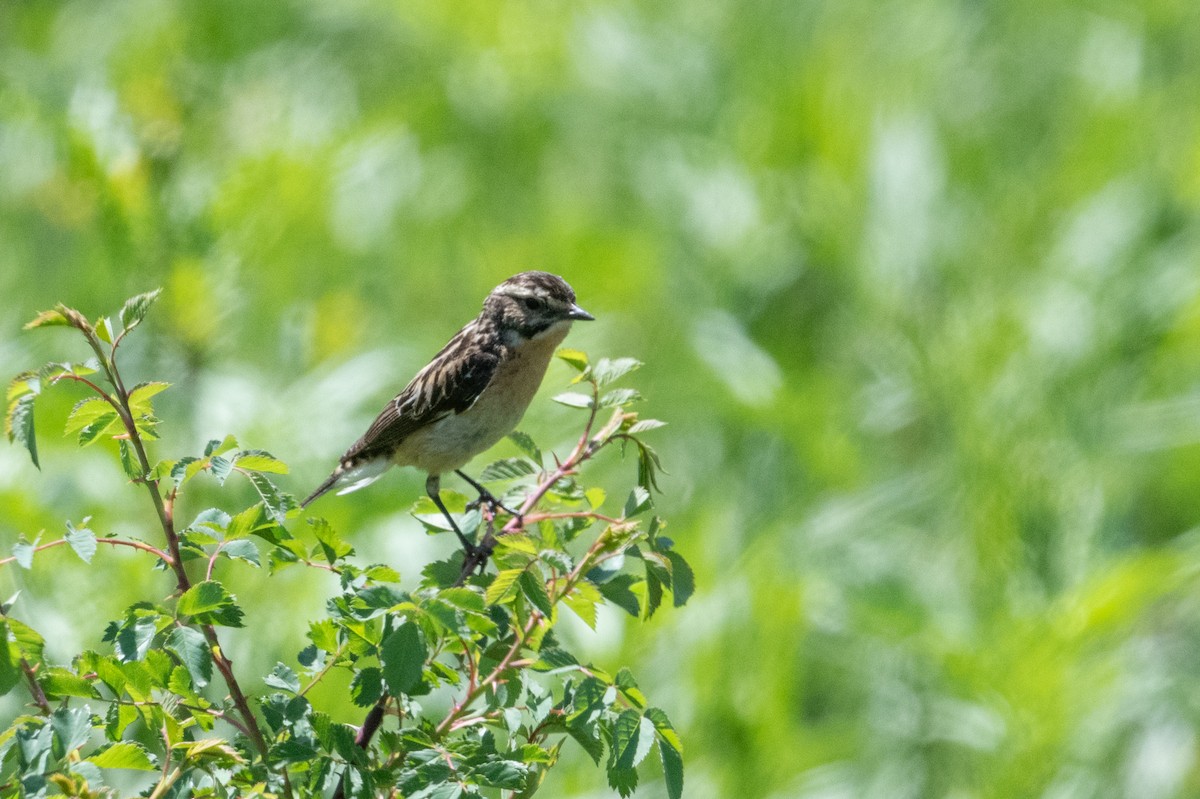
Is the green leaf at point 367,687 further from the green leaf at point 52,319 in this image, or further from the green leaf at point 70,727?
the green leaf at point 52,319

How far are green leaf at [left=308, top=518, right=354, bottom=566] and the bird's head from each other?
1.33m

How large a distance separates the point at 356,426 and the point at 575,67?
3.33m

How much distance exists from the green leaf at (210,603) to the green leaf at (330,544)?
0.44 ft

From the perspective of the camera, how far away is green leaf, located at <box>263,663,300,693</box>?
159 centimetres

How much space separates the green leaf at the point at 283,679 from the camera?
62.6 inches

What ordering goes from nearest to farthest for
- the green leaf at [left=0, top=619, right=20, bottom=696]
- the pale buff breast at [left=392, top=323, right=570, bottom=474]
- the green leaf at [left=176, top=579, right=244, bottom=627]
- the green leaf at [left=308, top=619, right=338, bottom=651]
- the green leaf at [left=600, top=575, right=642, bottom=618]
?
the green leaf at [left=0, top=619, right=20, bottom=696] < the green leaf at [left=176, top=579, right=244, bottom=627] < the green leaf at [left=308, top=619, right=338, bottom=651] < the green leaf at [left=600, top=575, right=642, bottom=618] < the pale buff breast at [left=392, top=323, right=570, bottom=474]

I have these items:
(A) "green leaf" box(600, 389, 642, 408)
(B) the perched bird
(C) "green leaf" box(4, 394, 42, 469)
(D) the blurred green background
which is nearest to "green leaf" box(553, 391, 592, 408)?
(A) "green leaf" box(600, 389, 642, 408)

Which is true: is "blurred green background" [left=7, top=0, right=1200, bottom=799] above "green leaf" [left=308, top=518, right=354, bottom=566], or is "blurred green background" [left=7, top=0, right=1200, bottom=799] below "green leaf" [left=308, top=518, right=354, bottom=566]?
above

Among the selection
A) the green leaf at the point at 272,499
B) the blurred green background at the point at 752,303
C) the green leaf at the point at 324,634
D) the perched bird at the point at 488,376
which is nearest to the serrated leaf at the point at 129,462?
the green leaf at the point at 272,499

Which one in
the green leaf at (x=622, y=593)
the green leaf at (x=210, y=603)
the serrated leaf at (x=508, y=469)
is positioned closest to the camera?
the green leaf at (x=210, y=603)

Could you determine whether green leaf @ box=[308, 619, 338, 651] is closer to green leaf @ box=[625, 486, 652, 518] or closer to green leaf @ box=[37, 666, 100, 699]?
green leaf @ box=[37, 666, 100, 699]

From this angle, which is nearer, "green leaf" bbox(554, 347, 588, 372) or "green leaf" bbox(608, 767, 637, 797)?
"green leaf" bbox(608, 767, 637, 797)

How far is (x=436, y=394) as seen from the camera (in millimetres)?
2957

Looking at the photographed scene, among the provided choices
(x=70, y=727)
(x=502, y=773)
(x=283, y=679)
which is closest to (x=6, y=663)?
(x=70, y=727)
